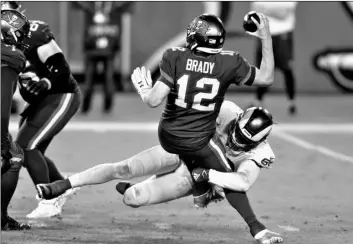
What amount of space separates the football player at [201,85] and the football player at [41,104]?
3.22 feet

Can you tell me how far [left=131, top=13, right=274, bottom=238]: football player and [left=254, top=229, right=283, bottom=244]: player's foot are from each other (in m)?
0.06

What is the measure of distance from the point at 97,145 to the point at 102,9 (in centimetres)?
360

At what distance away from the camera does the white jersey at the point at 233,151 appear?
6.41 metres

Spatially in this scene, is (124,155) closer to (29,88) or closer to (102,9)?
(29,88)

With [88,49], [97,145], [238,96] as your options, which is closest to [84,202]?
[97,145]

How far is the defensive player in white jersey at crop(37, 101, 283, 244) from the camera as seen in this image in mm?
6367

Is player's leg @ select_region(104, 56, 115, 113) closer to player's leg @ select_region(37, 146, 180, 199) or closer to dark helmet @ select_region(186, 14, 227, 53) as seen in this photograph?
player's leg @ select_region(37, 146, 180, 199)

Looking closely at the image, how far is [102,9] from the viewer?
13992 mm

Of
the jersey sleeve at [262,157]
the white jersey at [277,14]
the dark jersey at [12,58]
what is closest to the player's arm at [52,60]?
the dark jersey at [12,58]

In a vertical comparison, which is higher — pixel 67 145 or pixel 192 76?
pixel 192 76

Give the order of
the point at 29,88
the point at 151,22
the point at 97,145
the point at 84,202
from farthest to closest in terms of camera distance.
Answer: the point at 151,22
the point at 97,145
the point at 84,202
the point at 29,88

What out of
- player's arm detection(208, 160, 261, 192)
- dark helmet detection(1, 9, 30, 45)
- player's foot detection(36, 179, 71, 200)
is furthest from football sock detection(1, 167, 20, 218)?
player's arm detection(208, 160, 261, 192)

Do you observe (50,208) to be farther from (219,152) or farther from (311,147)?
(311,147)

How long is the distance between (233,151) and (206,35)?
0.90 metres
